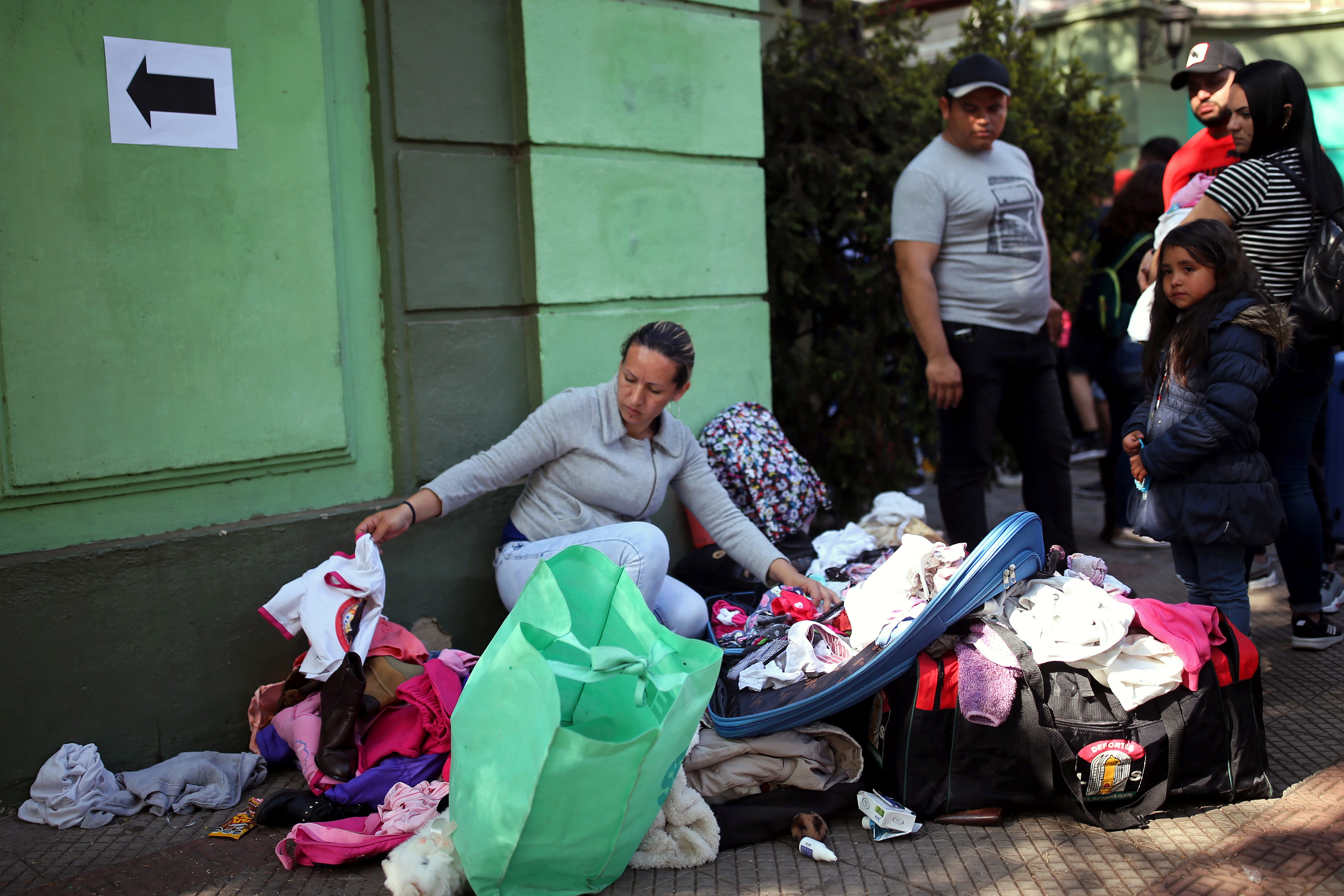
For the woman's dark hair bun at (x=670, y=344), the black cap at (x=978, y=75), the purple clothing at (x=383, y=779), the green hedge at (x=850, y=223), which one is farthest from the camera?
the green hedge at (x=850, y=223)

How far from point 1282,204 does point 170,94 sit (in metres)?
3.30

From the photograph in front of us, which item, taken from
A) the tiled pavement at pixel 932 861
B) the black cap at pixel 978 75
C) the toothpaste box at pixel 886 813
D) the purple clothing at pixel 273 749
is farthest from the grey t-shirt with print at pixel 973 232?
the purple clothing at pixel 273 749

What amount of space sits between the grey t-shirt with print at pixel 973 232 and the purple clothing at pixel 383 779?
7.97ft

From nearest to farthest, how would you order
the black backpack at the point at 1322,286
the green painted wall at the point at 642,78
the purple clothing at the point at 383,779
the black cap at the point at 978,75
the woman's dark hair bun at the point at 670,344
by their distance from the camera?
the purple clothing at the point at 383,779 < the woman's dark hair bun at the point at 670,344 < the black backpack at the point at 1322,286 < the green painted wall at the point at 642,78 < the black cap at the point at 978,75

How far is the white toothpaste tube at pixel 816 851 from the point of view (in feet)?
8.16

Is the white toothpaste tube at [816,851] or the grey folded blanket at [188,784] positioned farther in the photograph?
the grey folded blanket at [188,784]

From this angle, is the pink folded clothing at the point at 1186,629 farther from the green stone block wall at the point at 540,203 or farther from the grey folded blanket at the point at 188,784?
the grey folded blanket at the point at 188,784

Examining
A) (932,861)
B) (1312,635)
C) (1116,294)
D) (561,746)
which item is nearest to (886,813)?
(932,861)

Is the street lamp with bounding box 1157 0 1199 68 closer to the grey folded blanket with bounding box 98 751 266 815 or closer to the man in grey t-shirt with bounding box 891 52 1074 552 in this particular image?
the man in grey t-shirt with bounding box 891 52 1074 552

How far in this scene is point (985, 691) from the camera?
8.48 feet

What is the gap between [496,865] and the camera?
217 centimetres

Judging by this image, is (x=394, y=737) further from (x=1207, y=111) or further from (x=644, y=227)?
(x=1207, y=111)

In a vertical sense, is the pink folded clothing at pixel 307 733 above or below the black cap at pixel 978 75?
below

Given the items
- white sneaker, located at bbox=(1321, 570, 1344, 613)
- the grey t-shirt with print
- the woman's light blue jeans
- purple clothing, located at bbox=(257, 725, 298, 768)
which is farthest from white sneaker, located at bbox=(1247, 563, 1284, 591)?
purple clothing, located at bbox=(257, 725, 298, 768)
